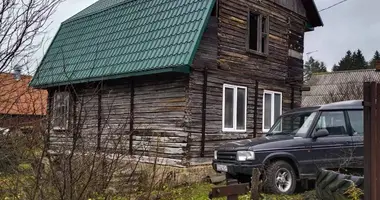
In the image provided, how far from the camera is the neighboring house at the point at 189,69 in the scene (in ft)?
43.7

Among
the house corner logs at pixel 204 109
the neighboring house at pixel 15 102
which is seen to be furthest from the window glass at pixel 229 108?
the neighboring house at pixel 15 102

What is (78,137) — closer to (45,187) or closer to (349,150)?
(45,187)

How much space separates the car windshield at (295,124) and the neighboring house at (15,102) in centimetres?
633

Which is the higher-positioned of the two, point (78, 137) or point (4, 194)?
point (78, 137)

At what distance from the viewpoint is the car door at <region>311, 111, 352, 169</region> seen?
10336 millimetres

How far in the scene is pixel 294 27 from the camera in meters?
18.0

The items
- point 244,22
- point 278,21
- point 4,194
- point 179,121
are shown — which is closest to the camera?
point 4,194

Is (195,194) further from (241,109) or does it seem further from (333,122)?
(241,109)

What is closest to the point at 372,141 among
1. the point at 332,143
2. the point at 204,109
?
the point at 332,143

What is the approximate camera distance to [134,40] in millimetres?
14812

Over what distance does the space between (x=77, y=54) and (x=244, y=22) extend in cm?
667

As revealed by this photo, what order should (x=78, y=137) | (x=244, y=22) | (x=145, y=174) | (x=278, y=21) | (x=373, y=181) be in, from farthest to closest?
(x=278, y=21) < (x=244, y=22) < (x=145, y=174) < (x=78, y=137) < (x=373, y=181)

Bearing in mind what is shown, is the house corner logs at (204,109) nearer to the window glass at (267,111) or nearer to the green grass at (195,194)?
the green grass at (195,194)

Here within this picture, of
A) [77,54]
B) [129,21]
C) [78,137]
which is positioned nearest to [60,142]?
[78,137]
